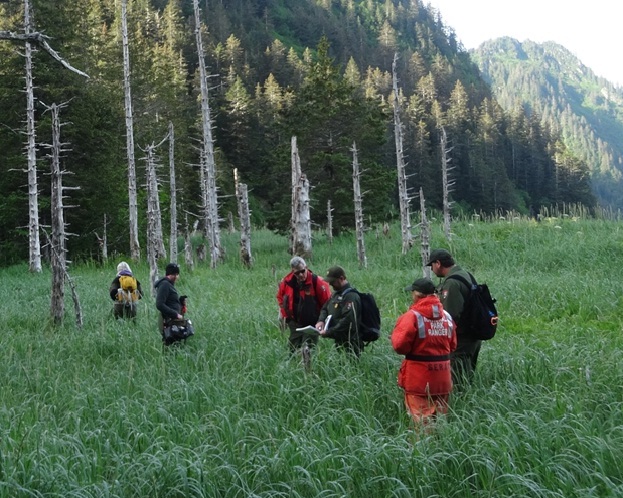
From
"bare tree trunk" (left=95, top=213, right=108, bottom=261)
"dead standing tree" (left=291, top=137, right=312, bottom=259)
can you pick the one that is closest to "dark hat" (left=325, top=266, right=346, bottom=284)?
"dead standing tree" (left=291, top=137, right=312, bottom=259)

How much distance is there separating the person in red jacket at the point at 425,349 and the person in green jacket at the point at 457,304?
1.90ft

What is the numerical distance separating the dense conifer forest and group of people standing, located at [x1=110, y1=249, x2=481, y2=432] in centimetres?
440

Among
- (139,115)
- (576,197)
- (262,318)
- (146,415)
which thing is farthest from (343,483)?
(576,197)

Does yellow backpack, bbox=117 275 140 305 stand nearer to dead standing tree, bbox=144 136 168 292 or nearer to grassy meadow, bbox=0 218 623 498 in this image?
grassy meadow, bbox=0 218 623 498

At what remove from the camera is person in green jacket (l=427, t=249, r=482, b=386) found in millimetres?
6328

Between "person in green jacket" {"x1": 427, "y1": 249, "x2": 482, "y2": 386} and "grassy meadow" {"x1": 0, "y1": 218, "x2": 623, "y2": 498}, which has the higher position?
"person in green jacket" {"x1": 427, "y1": 249, "x2": 482, "y2": 386}

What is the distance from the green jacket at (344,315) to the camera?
23.6 feet

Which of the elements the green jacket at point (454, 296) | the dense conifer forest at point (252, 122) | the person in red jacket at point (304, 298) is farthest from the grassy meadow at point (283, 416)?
the dense conifer forest at point (252, 122)

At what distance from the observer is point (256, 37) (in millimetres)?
98375

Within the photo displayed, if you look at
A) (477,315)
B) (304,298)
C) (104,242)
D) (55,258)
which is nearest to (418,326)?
(477,315)

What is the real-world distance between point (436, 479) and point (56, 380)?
4404 millimetres

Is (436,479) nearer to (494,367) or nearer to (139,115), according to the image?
(494,367)

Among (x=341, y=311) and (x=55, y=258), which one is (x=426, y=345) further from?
(x=55, y=258)

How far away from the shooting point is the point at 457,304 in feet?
20.7
